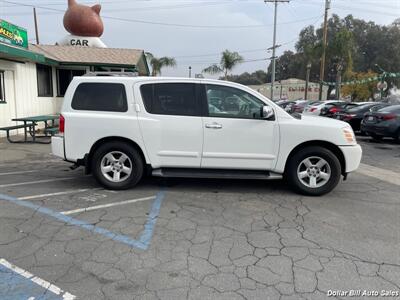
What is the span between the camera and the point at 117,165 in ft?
18.7

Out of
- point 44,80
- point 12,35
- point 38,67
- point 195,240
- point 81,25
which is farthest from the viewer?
point 81,25

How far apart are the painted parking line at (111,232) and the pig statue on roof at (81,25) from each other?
17.1 m

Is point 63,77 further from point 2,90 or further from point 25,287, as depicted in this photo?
point 25,287

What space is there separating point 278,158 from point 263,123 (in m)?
0.61

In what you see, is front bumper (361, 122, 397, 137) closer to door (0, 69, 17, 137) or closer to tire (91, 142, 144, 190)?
tire (91, 142, 144, 190)

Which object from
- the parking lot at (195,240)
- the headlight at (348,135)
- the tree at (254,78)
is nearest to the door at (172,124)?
the parking lot at (195,240)

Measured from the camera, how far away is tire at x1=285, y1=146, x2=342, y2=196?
5555mm

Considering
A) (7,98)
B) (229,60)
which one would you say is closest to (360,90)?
(229,60)

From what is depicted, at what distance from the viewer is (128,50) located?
18750 mm

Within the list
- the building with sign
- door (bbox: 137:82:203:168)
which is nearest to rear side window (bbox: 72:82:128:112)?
door (bbox: 137:82:203:168)

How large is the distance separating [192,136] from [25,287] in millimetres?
3219

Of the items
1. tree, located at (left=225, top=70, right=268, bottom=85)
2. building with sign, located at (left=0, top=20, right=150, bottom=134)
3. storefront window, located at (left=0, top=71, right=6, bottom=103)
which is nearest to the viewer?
building with sign, located at (left=0, top=20, right=150, bottom=134)

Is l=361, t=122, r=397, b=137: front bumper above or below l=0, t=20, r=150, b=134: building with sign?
below

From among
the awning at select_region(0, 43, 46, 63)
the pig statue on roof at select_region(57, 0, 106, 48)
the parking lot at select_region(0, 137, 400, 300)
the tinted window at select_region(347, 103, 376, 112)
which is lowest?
the parking lot at select_region(0, 137, 400, 300)
